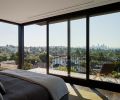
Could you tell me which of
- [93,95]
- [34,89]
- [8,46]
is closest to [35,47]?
[8,46]

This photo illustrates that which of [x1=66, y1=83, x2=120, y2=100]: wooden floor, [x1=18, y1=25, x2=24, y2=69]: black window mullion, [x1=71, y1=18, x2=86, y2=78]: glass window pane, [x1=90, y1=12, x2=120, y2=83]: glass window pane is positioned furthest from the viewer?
[x1=18, y1=25, x2=24, y2=69]: black window mullion

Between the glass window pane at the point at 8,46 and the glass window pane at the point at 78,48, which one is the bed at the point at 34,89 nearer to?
the glass window pane at the point at 78,48

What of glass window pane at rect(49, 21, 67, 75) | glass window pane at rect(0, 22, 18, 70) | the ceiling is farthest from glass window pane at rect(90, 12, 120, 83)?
glass window pane at rect(0, 22, 18, 70)

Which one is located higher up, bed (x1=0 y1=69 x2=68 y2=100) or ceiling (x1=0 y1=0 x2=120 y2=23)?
ceiling (x1=0 y1=0 x2=120 y2=23)

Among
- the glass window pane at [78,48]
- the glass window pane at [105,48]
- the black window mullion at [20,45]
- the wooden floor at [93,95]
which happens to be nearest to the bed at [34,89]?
the wooden floor at [93,95]

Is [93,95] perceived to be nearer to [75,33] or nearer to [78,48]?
[78,48]

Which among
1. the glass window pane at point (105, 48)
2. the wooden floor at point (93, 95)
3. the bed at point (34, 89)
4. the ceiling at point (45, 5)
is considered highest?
the ceiling at point (45, 5)

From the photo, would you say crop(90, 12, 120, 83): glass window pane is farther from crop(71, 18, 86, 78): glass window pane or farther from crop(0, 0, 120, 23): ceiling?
crop(0, 0, 120, 23): ceiling

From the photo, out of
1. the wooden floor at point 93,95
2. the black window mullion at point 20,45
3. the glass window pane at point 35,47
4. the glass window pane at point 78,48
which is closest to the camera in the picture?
the wooden floor at point 93,95

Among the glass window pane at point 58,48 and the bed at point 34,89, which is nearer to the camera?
the bed at point 34,89

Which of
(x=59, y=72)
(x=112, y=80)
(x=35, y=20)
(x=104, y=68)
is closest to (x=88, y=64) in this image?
(x=104, y=68)

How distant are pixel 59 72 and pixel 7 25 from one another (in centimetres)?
284

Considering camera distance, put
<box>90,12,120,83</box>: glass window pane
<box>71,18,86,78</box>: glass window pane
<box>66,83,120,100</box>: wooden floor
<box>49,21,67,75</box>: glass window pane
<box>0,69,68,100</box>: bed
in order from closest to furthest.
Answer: <box>0,69,68,100</box>: bed
<box>66,83,120,100</box>: wooden floor
<box>90,12,120,83</box>: glass window pane
<box>71,18,86,78</box>: glass window pane
<box>49,21,67,75</box>: glass window pane

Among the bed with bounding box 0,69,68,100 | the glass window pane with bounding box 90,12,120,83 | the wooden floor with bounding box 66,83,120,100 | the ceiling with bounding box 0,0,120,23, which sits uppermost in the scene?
the ceiling with bounding box 0,0,120,23
